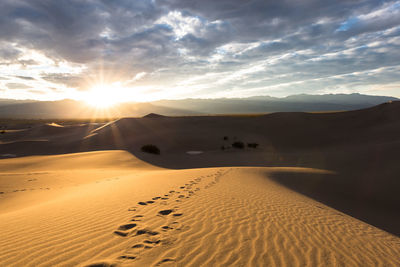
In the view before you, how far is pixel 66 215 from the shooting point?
4629 mm

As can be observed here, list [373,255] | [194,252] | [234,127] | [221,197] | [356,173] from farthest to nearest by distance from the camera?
[234,127]
[356,173]
[221,197]
[373,255]
[194,252]

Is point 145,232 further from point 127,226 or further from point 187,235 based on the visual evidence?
point 187,235

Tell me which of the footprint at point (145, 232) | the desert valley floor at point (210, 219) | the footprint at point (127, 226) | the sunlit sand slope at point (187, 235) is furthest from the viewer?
Result: the footprint at point (127, 226)

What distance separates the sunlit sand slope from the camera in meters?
2.99

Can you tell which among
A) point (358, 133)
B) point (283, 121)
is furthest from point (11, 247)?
point (283, 121)

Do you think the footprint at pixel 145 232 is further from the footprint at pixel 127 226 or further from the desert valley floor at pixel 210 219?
the footprint at pixel 127 226

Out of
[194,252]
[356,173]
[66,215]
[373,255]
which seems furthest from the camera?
[356,173]

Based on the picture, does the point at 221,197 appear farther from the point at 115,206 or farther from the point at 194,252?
the point at 194,252

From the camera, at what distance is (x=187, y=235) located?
12.0 feet

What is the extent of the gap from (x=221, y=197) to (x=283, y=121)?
33.0 meters

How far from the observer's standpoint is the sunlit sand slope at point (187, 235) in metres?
2.99

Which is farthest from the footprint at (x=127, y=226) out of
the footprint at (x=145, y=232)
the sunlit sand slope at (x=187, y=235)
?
the footprint at (x=145, y=232)

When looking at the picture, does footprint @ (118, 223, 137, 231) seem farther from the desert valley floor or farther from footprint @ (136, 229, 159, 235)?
footprint @ (136, 229, 159, 235)

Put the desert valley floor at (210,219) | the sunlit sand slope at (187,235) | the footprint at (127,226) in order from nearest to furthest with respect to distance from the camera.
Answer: the sunlit sand slope at (187,235) < the desert valley floor at (210,219) < the footprint at (127,226)
